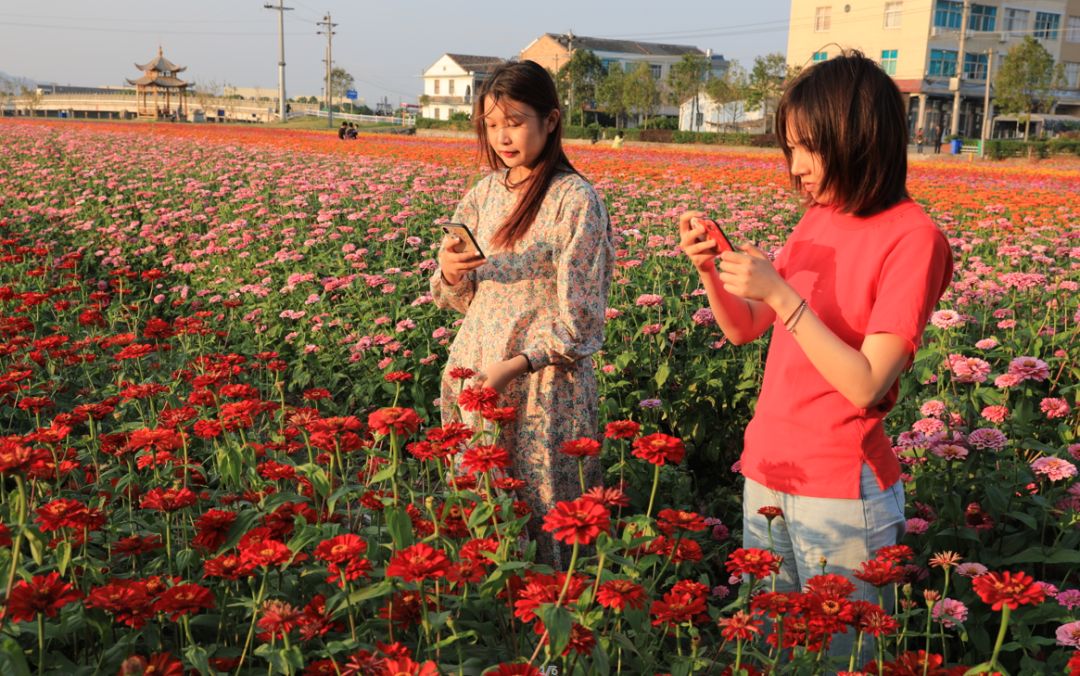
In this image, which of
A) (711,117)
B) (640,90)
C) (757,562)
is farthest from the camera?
(711,117)

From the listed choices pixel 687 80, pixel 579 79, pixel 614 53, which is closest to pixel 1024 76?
pixel 687 80

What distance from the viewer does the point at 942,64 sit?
51188mm

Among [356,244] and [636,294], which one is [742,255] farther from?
[356,244]

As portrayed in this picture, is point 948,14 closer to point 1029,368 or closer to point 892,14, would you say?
point 892,14

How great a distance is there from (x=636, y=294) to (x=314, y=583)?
3379 millimetres

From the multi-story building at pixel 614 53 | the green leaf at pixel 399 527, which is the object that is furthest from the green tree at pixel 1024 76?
the green leaf at pixel 399 527

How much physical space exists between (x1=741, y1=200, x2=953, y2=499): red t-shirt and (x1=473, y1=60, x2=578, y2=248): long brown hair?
0.78 meters

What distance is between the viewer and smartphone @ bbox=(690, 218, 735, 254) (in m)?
1.72

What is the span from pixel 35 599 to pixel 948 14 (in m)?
57.3

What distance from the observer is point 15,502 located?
187 centimetres

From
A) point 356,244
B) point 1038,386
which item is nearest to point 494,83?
point 1038,386

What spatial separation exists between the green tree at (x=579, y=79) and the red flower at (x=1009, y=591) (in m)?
57.5

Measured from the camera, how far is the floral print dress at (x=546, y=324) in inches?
95.8

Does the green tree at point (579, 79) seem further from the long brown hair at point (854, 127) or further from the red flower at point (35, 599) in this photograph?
the red flower at point (35, 599)
